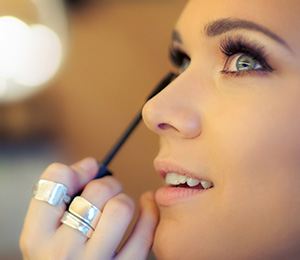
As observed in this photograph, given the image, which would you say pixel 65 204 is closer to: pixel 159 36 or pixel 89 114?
pixel 89 114

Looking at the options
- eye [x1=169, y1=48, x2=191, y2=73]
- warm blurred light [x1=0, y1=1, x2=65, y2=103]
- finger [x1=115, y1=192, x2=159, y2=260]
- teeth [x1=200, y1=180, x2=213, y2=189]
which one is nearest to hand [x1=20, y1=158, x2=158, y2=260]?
finger [x1=115, y1=192, x2=159, y2=260]

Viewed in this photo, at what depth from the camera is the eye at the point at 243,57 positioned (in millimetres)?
820

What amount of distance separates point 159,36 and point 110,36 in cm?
14

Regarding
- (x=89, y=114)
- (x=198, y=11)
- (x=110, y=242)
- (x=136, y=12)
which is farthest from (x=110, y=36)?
(x=110, y=242)

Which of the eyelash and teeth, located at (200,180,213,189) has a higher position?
the eyelash

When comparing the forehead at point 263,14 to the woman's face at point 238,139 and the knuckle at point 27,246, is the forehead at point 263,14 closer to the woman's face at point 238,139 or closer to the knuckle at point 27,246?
the woman's face at point 238,139

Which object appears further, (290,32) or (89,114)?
(89,114)

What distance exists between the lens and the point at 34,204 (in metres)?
0.90

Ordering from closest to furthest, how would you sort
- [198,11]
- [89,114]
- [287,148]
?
[287,148] → [198,11] → [89,114]

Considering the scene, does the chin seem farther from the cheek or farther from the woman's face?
the cheek

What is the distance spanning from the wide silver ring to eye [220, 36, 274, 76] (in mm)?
294

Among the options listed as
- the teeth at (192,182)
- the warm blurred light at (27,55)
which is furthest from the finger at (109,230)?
the warm blurred light at (27,55)

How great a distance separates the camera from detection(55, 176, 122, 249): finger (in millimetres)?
857

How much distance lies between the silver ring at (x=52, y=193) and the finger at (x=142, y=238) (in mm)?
120
